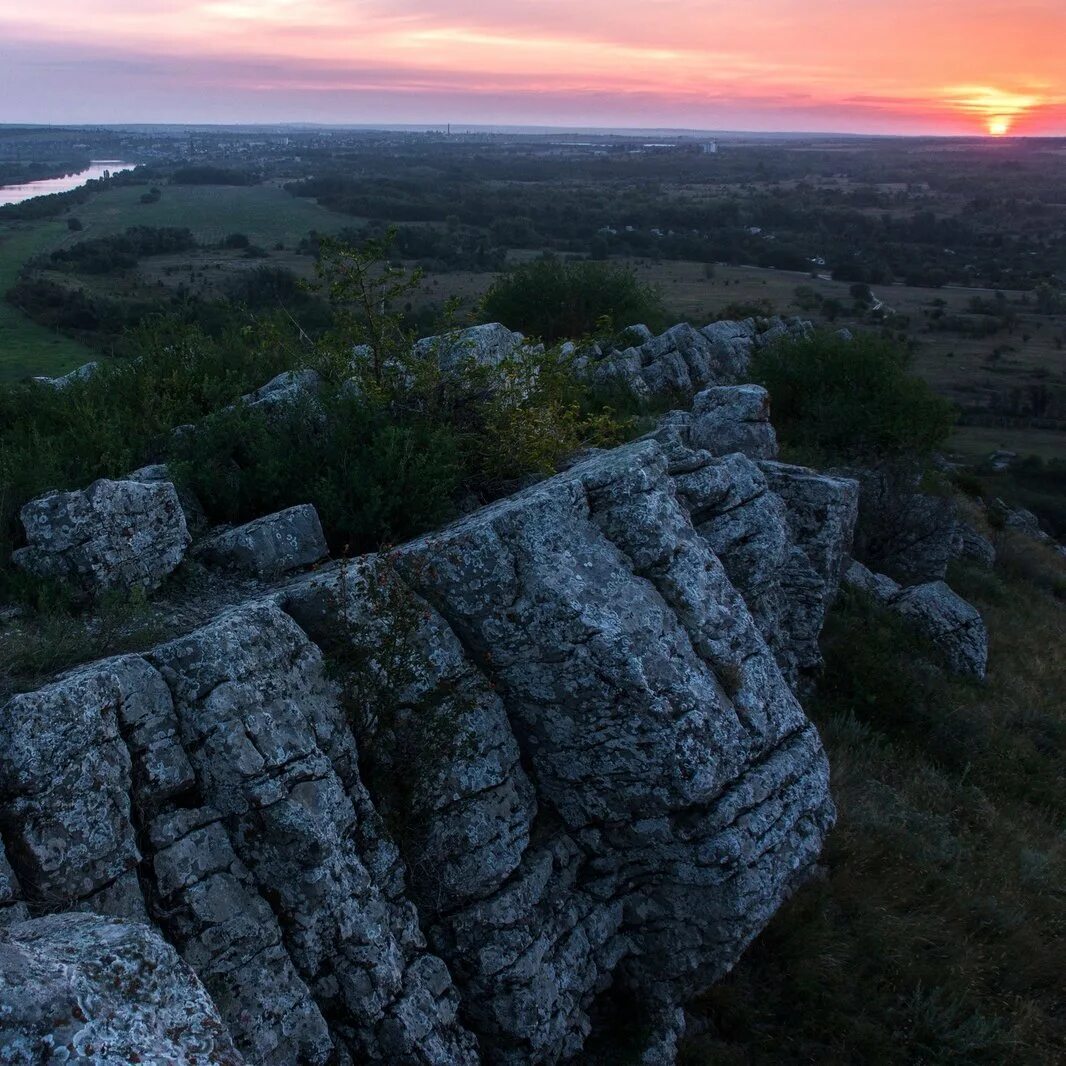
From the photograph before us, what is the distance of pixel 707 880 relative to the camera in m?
6.13

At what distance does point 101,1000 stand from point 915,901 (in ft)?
23.3

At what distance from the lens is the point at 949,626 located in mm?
14523

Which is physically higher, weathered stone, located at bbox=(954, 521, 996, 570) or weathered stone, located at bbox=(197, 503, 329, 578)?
weathered stone, located at bbox=(197, 503, 329, 578)

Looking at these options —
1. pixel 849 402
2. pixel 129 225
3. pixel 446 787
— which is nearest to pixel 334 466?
pixel 446 787

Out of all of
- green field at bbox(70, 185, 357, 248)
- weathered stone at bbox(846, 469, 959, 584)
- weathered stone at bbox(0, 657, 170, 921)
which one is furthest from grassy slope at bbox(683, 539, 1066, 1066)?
green field at bbox(70, 185, 357, 248)

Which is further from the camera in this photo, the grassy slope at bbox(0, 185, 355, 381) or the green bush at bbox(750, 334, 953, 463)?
the grassy slope at bbox(0, 185, 355, 381)

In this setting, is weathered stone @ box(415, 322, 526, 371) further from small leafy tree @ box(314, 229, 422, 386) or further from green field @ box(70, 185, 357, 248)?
green field @ box(70, 185, 357, 248)

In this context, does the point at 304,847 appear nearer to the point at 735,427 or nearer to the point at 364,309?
the point at 364,309

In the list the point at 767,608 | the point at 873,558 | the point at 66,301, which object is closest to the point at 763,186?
the point at 66,301

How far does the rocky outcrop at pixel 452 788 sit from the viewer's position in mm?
4832

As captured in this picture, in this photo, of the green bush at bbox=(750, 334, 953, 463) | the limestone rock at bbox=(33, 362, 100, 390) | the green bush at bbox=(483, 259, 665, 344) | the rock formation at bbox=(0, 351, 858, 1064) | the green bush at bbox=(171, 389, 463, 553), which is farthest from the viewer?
the green bush at bbox=(483, 259, 665, 344)

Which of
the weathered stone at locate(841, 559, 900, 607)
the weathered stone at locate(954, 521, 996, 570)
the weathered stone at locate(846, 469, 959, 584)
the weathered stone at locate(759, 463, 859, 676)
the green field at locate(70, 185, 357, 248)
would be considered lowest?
the weathered stone at locate(954, 521, 996, 570)

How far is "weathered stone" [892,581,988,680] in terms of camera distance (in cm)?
1437

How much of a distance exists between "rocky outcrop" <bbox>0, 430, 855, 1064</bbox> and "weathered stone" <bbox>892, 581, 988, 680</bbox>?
8.67 meters
